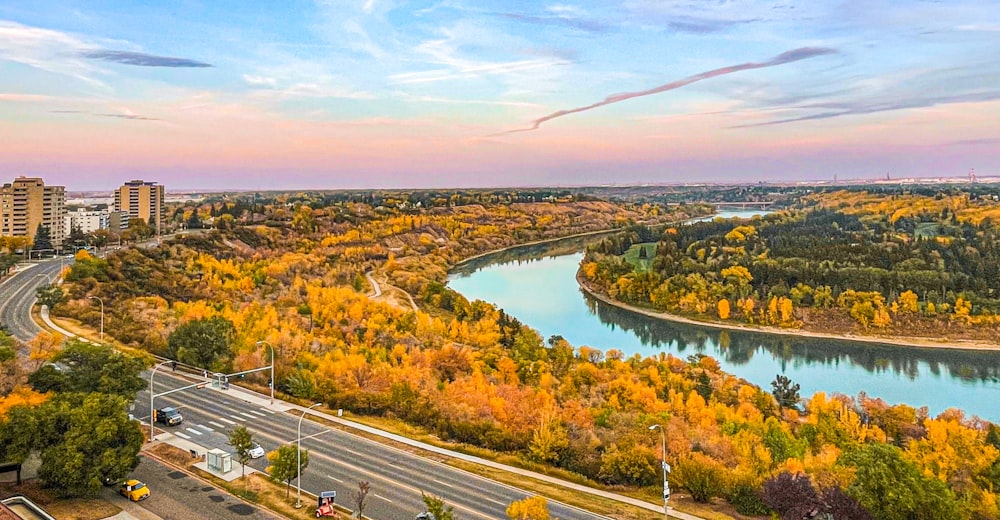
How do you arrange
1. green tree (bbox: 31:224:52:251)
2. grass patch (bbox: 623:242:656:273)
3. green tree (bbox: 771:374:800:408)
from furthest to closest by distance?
grass patch (bbox: 623:242:656:273), green tree (bbox: 31:224:52:251), green tree (bbox: 771:374:800:408)

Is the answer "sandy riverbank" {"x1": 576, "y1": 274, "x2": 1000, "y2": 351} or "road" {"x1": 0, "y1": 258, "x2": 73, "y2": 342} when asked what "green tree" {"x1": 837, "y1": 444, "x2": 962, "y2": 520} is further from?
"sandy riverbank" {"x1": 576, "y1": 274, "x2": 1000, "y2": 351}

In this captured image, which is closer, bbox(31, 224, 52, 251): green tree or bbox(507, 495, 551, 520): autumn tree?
bbox(507, 495, 551, 520): autumn tree

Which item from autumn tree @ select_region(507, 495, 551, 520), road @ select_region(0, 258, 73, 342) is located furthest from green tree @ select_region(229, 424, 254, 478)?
road @ select_region(0, 258, 73, 342)

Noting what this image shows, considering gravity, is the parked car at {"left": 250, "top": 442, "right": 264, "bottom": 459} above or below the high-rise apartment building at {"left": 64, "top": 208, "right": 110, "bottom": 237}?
below

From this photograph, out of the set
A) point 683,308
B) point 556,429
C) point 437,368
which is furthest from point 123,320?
point 683,308

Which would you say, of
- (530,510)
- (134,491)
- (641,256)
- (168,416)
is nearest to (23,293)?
(168,416)

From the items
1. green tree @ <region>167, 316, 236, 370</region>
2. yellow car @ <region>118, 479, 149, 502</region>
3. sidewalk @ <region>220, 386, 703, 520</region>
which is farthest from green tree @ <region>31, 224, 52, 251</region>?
yellow car @ <region>118, 479, 149, 502</region>

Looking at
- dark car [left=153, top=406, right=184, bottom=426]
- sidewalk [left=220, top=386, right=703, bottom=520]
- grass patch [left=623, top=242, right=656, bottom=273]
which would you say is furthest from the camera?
grass patch [left=623, top=242, right=656, bottom=273]
